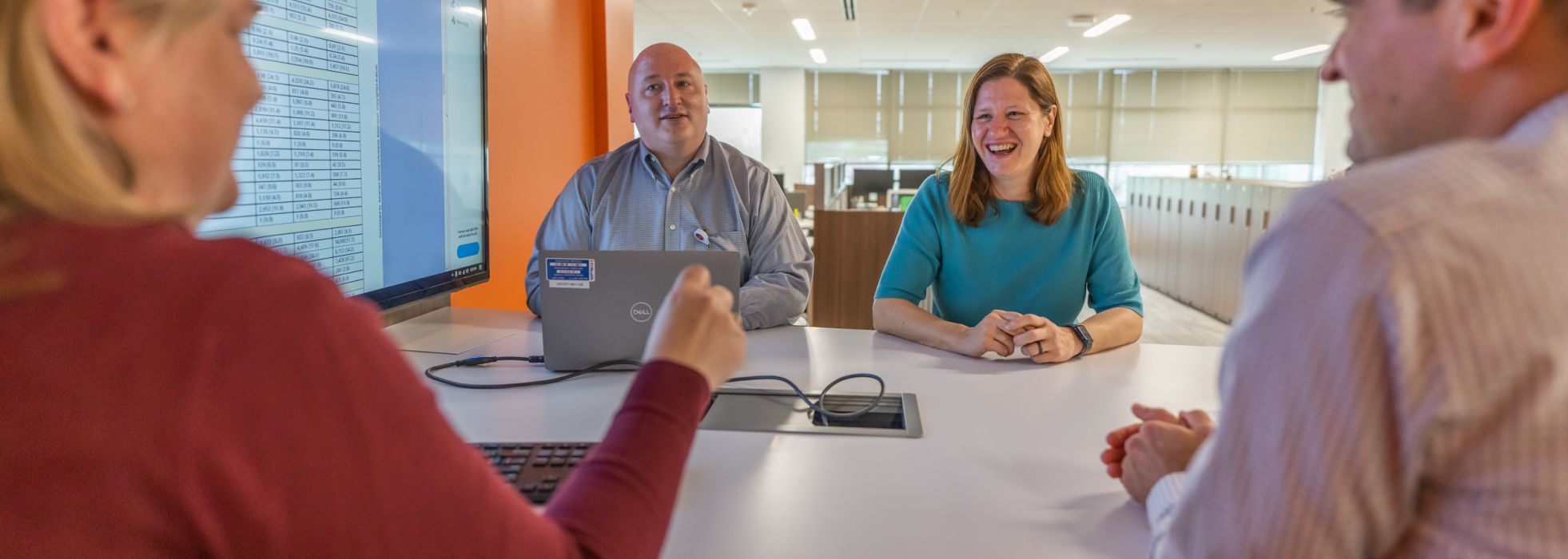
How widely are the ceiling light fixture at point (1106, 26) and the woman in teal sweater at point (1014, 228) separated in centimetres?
658

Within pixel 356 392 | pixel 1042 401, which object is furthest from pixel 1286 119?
pixel 356 392

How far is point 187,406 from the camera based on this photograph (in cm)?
41

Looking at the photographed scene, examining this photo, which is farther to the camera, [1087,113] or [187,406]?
[1087,113]

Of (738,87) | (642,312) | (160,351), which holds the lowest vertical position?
(642,312)

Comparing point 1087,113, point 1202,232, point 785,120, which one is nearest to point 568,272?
point 1202,232

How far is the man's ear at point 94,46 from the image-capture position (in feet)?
1.37

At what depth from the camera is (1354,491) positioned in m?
0.50

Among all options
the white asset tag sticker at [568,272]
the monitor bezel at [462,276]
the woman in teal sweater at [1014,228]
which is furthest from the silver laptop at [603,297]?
the woman in teal sweater at [1014,228]

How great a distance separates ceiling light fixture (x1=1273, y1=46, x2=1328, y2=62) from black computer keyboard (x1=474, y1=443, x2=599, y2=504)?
35.3 ft

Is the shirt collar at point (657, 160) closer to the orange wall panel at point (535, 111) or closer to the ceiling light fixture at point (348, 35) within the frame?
the orange wall panel at point (535, 111)

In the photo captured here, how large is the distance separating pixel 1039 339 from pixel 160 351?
4.40ft

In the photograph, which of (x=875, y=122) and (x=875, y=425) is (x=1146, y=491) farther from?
(x=875, y=122)

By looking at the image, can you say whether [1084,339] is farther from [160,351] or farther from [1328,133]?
[1328,133]

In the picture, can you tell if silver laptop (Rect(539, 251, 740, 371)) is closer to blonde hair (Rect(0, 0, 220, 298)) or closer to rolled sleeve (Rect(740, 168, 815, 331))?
rolled sleeve (Rect(740, 168, 815, 331))
